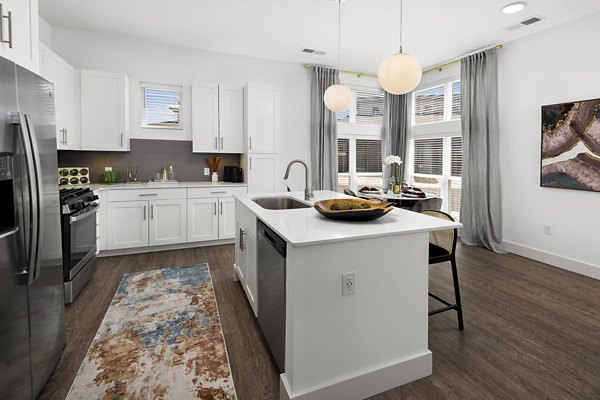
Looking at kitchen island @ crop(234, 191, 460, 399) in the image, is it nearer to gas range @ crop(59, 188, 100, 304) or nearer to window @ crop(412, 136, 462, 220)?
gas range @ crop(59, 188, 100, 304)

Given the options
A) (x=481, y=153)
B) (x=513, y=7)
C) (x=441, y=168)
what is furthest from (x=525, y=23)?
(x=441, y=168)

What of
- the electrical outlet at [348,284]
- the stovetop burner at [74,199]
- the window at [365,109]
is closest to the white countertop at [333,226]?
the electrical outlet at [348,284]

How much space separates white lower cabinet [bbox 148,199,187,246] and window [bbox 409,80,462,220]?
431cm

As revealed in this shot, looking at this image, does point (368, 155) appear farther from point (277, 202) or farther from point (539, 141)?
point (277, 202)

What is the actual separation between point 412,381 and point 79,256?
9.89 feet

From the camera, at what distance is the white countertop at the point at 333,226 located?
5.31 ft

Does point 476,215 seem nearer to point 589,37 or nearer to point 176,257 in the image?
point 589,37

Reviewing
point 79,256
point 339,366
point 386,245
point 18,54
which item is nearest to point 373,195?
point 386,245

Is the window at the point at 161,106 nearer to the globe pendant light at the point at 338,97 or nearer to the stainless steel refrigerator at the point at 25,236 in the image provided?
the globe pendant light at the point at 338,97

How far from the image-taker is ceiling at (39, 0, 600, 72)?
348 centimetres

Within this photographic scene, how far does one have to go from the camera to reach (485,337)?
7.63ft

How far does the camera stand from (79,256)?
3049 mm

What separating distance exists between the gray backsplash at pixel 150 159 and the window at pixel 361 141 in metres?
2.05

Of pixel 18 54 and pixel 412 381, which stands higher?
pixel 18 54
